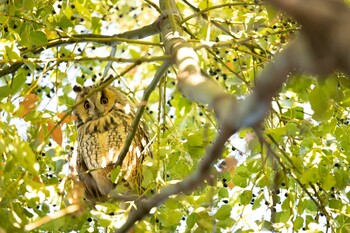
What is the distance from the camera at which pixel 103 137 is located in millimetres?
2410

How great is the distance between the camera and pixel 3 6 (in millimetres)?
1797

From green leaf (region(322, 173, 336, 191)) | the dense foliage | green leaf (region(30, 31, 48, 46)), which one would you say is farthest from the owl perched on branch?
green leaf (region(322, 173, 336, 191))

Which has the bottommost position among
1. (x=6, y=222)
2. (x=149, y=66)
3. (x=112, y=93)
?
(x=6, y=222)

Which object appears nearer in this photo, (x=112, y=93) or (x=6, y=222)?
(x=6, y=222)

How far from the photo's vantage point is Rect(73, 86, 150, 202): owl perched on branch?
222 cm

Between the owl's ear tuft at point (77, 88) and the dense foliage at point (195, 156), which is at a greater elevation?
the owl's ear tuft at point (77, 88)

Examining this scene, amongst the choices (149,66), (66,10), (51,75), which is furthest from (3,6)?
(149,66)

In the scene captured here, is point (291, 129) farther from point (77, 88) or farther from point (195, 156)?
point (77, 88)

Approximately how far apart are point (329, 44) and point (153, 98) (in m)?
2.49

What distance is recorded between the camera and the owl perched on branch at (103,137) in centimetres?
222

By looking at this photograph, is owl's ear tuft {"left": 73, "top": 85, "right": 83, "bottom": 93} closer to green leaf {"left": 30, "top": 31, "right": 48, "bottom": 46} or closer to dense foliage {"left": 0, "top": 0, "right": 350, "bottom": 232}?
dense foliage {"left": 0, "top": 0, "right": 350, "bottom": 232}

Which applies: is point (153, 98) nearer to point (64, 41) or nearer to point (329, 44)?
point (64, 41)

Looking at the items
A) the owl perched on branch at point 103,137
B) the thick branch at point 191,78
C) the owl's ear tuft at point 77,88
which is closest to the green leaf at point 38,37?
the thick branch at point 191,78

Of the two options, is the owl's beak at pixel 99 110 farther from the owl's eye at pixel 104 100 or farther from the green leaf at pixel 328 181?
the green leaf at pixel 328 181
